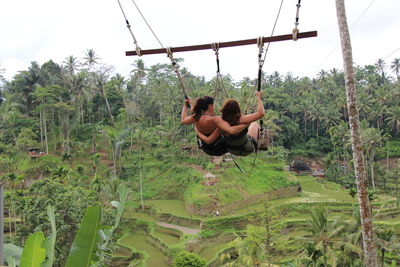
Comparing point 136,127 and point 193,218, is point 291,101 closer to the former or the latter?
point 136,127

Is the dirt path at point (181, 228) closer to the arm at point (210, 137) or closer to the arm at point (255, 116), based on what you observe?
the arm at point (210, 137)

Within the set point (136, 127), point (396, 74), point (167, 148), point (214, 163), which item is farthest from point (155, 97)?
point (396, 74)

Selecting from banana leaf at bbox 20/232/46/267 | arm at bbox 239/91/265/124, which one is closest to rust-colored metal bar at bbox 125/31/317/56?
arm at bbox 239/91/265/124

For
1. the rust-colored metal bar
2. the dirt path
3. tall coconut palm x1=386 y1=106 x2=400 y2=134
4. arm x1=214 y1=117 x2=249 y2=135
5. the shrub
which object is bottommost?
the dirt path

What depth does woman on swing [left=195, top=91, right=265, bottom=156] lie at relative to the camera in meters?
3.21

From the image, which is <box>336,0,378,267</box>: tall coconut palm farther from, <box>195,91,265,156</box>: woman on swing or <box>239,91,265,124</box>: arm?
<box>239,91,265,124</box>: arm

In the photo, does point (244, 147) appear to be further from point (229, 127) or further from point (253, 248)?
point (253, 248)

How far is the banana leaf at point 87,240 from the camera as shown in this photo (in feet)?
8.05

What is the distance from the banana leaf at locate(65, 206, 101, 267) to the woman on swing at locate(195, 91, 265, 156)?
140 centimetres

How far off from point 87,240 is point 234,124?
5.29 ft

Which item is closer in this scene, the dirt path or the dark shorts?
the dark shorts

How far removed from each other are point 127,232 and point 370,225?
17.1 meters

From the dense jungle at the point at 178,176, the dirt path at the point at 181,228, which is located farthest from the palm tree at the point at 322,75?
the dirt path at the point at 181,228

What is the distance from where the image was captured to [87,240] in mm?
2492
